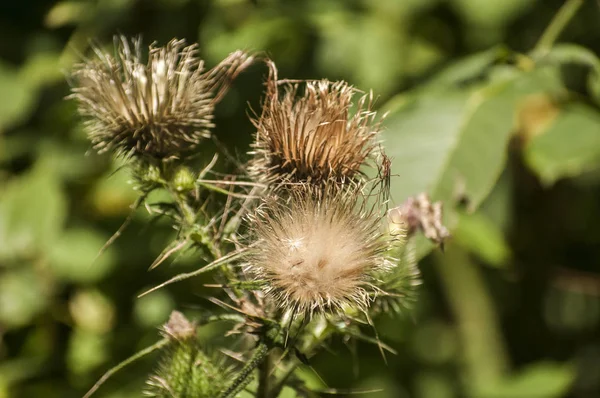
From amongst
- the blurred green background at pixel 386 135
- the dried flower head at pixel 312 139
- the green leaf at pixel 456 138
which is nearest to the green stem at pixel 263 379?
the dried flower head at pixel 312 139

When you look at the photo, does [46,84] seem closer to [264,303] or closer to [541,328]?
[264,303]

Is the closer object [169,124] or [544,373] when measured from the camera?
[169,124]

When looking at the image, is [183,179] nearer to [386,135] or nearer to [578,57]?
[386,135]

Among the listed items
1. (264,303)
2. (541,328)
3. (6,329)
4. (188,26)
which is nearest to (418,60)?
(188,26)

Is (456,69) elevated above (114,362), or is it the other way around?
(456,69)

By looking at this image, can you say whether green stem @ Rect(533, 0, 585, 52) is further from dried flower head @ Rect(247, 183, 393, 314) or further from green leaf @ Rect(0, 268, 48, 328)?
green leaf @ Rect(0, 268, 48, 328)

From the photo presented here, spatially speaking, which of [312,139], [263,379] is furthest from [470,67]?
[263,379]

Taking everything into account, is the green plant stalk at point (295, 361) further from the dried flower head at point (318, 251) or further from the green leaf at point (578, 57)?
the green leaf at point (578, 57)
